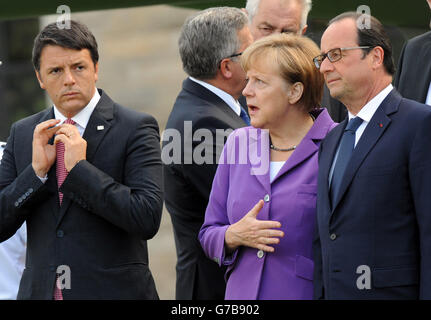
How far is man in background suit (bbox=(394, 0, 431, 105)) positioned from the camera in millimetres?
5008

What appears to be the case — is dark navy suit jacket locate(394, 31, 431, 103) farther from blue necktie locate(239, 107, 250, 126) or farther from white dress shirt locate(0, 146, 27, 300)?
white dress shirt locate(0, 146, 27, 300)

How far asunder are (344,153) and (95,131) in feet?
3.84

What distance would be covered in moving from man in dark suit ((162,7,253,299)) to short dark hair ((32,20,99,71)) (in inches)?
28.8

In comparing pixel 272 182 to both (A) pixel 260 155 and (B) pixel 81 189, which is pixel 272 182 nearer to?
(A) pixel 260 155

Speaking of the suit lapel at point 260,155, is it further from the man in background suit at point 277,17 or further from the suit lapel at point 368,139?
the man in background suit at point 277,17

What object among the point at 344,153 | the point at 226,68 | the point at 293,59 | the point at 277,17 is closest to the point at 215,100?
the point at 226,68

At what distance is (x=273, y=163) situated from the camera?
4543 mm

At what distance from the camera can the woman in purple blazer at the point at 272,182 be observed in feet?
14.3

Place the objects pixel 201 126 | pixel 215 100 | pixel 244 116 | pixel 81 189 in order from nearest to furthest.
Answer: pixel 81 189, pixel 201 126, pixel 215 100, pixel 244 116

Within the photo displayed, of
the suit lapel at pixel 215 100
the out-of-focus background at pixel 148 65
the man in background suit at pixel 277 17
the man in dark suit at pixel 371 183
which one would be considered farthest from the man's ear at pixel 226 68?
the out-of-focus background at pixel 148 65

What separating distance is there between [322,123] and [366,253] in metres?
0.80

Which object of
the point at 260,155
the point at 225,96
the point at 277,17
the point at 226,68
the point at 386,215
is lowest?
the point at 386,215

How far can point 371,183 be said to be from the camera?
4.02 metres

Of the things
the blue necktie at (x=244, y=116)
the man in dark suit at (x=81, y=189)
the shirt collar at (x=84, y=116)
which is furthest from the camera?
the blue necktie at (x=244, y=116)
